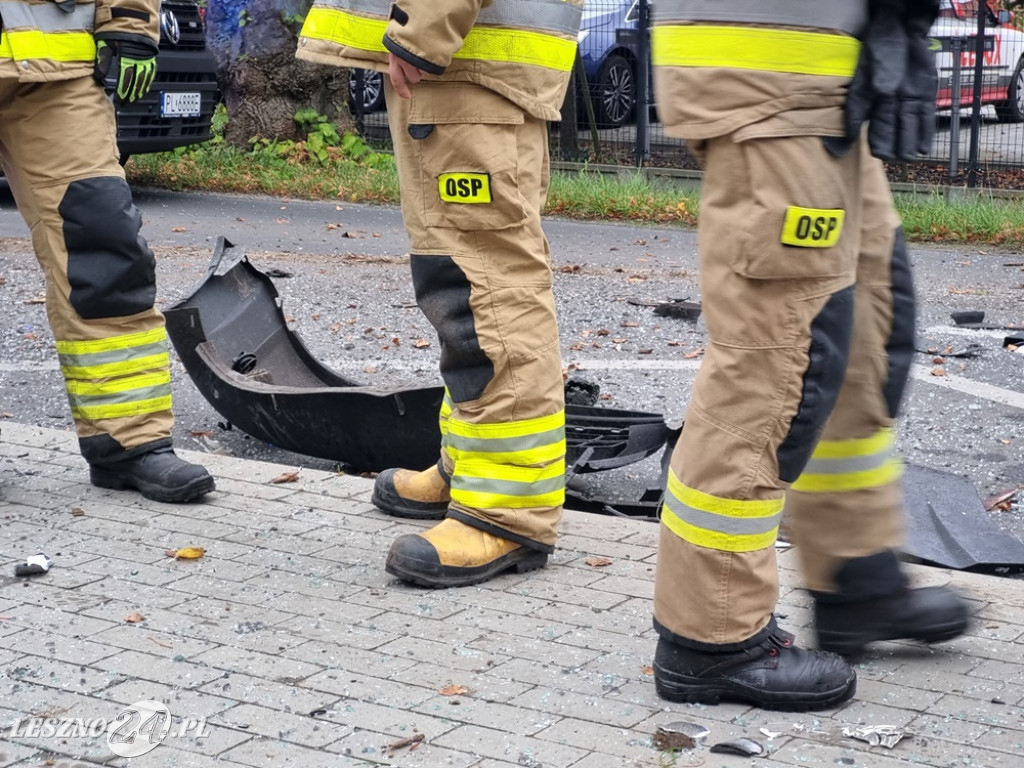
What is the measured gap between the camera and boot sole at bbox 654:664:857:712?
2824mm

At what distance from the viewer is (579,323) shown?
23.6 ft

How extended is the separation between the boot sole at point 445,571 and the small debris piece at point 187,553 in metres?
0.52

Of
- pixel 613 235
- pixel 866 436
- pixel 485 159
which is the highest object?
pixel 485 159

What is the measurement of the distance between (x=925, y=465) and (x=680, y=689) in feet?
7.47

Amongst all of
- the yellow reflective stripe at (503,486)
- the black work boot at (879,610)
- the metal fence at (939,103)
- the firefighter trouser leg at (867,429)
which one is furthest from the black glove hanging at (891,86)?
the metal fence at (939,103)

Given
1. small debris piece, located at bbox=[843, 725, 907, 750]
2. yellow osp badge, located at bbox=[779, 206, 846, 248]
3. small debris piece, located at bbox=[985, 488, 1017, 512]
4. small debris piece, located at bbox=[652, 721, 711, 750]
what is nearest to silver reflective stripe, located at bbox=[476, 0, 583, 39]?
yellow osp badge, located at bbox=[779, 206, 846, 248]

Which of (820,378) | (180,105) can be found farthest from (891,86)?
(180,105)

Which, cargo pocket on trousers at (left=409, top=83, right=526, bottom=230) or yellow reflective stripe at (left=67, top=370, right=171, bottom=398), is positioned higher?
cargo pocket on trousers at (left=409, top=83, right=526, bottom=230)

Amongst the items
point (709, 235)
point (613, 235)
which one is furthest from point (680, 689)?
point (613, 235)

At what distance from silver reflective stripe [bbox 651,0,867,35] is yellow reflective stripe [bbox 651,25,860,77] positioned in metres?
0.02

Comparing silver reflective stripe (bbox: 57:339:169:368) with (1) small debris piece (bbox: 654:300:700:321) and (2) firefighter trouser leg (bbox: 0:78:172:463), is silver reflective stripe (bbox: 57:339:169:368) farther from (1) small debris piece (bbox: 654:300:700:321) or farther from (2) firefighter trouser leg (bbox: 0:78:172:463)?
(1) small debris piece (bbox: 654:300:700:321)

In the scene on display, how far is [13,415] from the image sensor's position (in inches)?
221

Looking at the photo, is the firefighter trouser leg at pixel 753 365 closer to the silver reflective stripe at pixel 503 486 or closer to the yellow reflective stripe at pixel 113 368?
the silver reflective stripe at pixel 503 486

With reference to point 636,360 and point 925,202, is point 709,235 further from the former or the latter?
point 925,202
